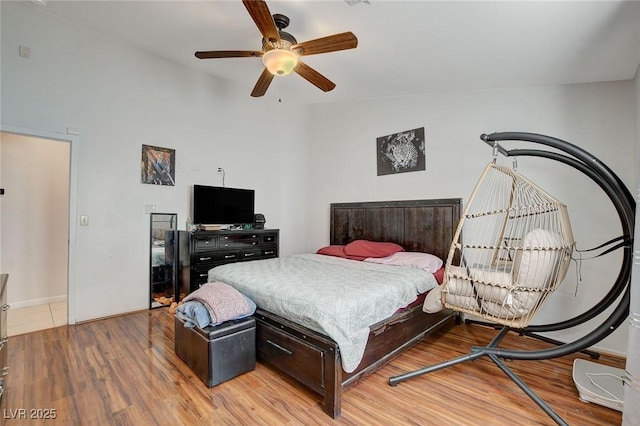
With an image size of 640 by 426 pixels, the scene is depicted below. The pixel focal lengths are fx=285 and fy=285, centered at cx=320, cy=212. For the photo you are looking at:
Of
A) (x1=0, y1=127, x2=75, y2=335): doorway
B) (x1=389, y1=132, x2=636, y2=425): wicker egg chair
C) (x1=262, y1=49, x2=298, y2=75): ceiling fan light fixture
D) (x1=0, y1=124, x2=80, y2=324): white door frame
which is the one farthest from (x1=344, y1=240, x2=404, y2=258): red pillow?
(x1=0, y1=127, x2=75, y2=335): doorway

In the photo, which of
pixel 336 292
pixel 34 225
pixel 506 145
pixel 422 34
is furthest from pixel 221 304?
pixel 34 225

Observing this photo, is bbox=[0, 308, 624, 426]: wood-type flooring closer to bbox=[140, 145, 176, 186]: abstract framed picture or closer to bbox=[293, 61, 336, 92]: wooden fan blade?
bbox=[140, 145, 176, 186]: abstract framed picture

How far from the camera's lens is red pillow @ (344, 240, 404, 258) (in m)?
3.54

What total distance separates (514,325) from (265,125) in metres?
4.38

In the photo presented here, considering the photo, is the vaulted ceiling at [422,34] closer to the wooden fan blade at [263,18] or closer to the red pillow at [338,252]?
the wooden fan blade at [263,18]

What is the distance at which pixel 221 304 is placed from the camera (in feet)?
6.88

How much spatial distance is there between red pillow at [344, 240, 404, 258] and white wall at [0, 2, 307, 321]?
2.12 meters

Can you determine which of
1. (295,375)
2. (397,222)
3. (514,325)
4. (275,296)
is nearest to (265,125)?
(397,222)

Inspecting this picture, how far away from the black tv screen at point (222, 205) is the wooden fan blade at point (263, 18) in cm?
240

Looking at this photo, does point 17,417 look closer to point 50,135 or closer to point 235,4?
point 50,135

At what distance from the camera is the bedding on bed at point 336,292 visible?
1789 millimetres

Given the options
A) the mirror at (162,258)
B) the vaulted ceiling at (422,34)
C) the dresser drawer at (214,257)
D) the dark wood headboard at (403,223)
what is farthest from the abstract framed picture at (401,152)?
the mirror at (162,258)

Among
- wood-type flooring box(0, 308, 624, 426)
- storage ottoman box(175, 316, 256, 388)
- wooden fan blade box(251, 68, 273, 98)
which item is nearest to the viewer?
wood-type flooring box(0, 308, 624, 426)

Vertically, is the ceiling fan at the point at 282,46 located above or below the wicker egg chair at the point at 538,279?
above
